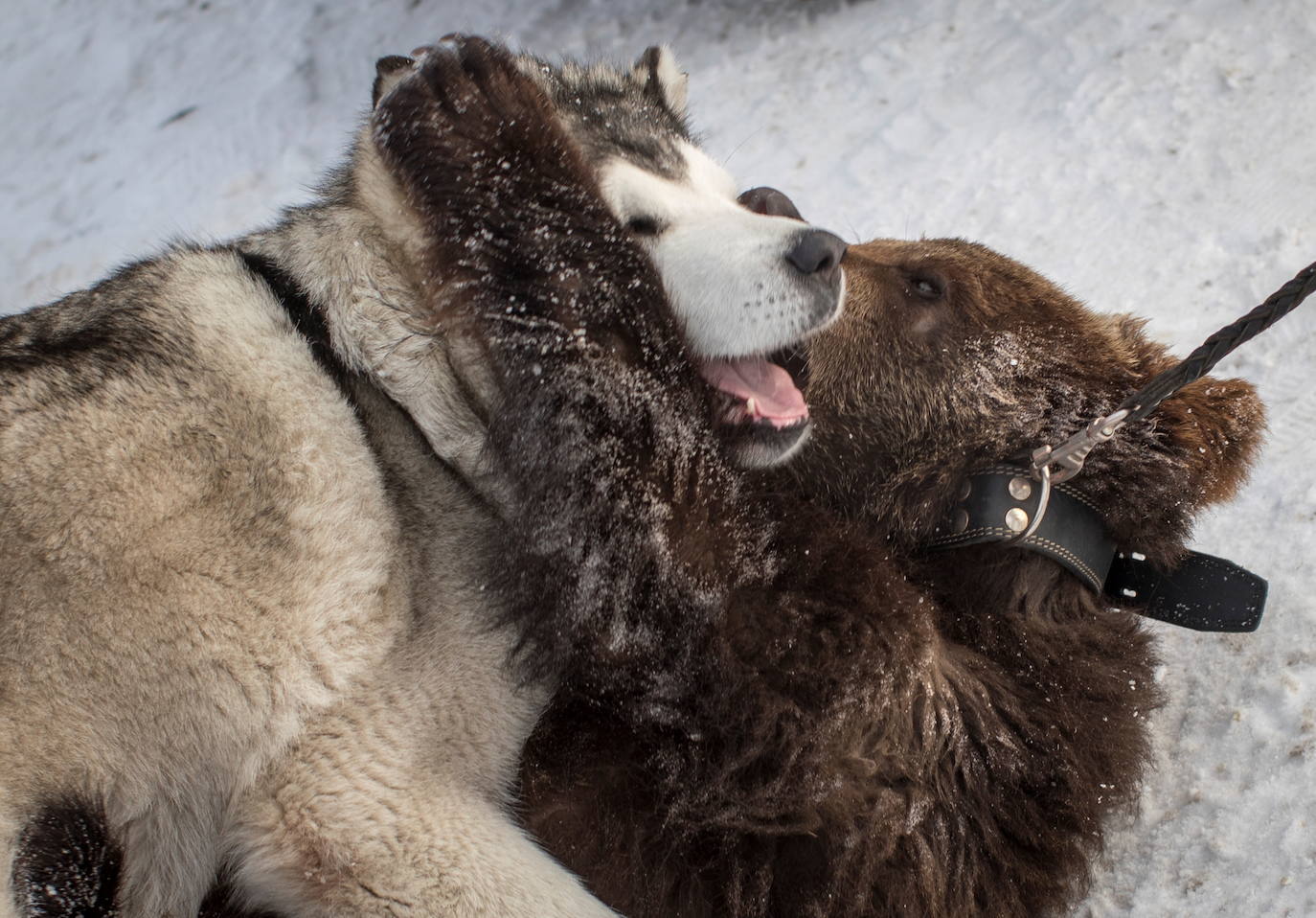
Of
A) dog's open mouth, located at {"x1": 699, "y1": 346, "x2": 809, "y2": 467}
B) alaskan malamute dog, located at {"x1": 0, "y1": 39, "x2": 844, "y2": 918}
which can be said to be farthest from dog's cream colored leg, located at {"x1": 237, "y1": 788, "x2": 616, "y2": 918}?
dog's open mouth, located at {"x1": 699, "y1": 346, "x2": 809, "y2": 467}

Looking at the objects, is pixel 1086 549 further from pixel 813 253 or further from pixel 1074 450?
pixel 813 253

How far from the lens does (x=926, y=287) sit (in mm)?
2889

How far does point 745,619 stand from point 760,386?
591 mm

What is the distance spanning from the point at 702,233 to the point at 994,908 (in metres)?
1.71

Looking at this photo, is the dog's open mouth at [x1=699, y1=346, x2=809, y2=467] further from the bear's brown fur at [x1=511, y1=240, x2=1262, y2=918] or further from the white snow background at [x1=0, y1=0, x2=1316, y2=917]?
the white snow background at [x1=0, y1=0, x2=1316, y2=917]

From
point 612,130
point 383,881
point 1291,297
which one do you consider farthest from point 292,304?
point 1291,297

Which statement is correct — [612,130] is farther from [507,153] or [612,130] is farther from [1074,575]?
[1074,575]

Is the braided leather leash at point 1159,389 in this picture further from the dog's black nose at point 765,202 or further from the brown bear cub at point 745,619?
the dog's black nose at point 765,202

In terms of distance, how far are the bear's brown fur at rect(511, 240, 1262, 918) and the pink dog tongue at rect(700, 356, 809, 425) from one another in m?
0.17

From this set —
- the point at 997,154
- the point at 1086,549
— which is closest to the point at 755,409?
the point at 1086,549

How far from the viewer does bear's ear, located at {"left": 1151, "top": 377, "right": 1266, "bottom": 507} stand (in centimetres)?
257

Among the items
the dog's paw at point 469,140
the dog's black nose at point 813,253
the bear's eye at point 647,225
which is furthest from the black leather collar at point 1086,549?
the dog's paw at point 469,140

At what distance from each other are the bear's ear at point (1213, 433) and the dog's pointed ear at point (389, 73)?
1987 mm

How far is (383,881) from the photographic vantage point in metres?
2.19
